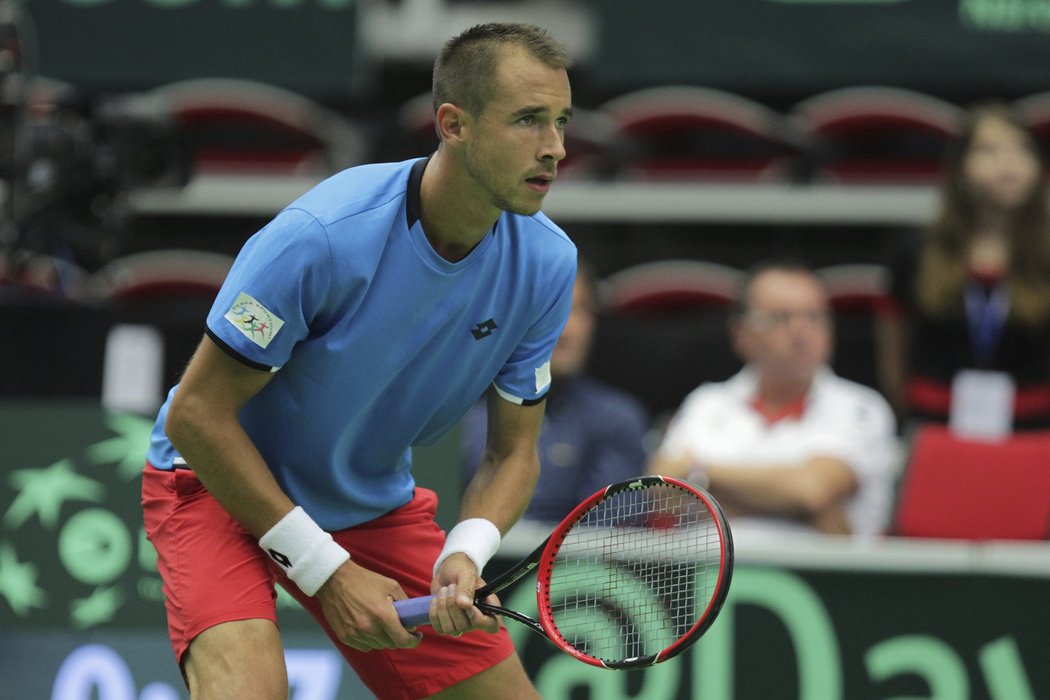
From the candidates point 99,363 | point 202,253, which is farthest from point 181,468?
point 202,253

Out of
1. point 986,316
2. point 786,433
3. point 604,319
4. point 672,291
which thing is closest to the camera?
point 786,433

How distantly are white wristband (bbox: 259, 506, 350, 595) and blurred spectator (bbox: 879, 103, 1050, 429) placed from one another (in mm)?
3058

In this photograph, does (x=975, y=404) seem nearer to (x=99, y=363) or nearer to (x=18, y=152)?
(x=99, y=363)

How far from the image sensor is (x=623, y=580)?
341cm

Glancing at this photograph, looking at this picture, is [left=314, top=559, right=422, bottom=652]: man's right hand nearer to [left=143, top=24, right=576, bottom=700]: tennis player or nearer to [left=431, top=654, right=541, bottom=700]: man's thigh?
[left=143, top=24, right=576, bottom=700]: tennis player

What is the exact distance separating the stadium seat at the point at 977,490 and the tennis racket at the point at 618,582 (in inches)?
68.7

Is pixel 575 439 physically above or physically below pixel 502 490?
below

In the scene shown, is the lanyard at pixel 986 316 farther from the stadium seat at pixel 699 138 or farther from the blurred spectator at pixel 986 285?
the stadium seat at pixel 699 138

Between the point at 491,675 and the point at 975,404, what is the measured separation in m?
2.74

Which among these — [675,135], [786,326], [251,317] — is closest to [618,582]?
[251,317]

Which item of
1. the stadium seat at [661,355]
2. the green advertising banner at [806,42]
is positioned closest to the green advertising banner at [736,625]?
the stadium seat at [661,355]

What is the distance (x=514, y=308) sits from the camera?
3.22m

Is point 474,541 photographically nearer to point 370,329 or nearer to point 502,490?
point 502,490

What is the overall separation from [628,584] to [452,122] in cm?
104
